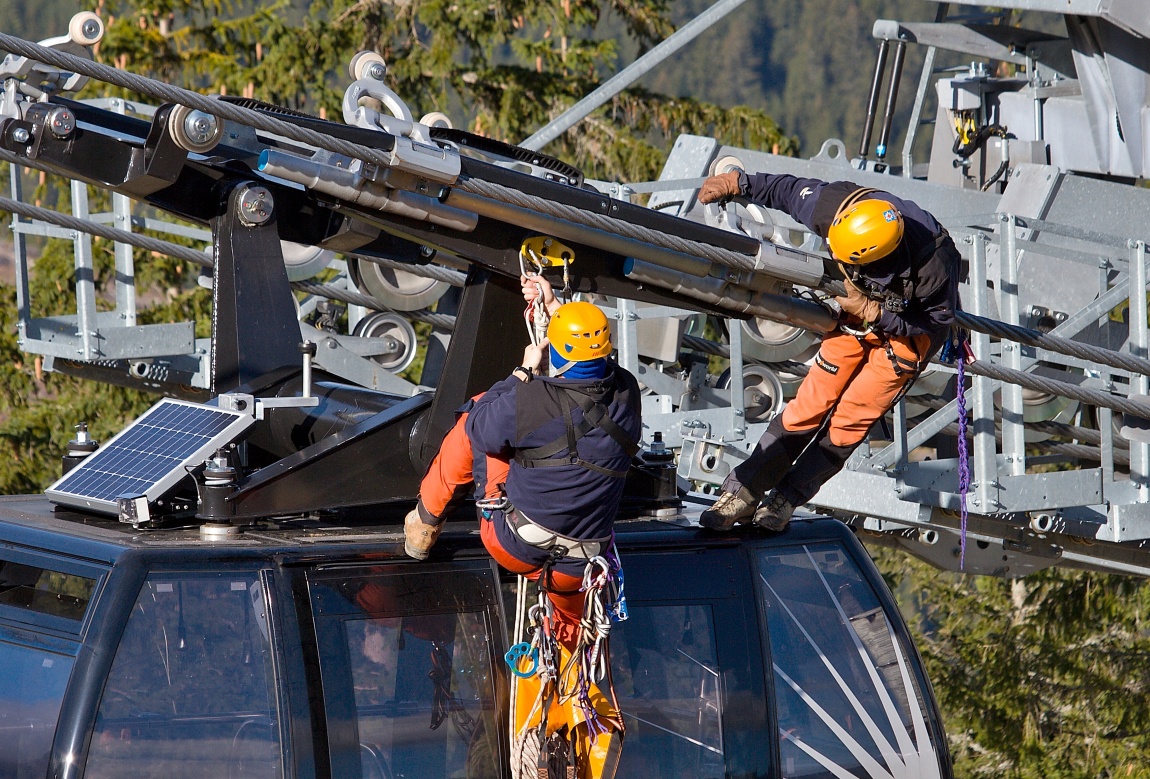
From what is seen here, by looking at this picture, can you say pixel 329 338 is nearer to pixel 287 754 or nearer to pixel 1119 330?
pixel 1119 330

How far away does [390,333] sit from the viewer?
33.8 feet

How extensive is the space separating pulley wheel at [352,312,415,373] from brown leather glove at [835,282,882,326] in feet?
15.8

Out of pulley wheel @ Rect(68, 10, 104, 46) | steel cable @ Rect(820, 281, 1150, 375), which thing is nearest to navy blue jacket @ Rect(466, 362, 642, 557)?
pulley wheel @ Rect(68, 10, 104, 46)

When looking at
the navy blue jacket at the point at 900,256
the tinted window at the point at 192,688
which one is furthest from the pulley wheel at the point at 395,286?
the tinted window at the point at 192,688

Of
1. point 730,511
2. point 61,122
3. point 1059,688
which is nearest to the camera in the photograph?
point 61,122

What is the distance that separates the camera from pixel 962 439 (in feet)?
21.3

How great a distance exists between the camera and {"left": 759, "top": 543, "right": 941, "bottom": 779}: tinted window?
17.7 feet

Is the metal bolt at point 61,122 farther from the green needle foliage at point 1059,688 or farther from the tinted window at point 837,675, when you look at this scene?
the green needle foliage at point 1059,688

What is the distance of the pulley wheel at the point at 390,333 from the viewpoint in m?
10.3

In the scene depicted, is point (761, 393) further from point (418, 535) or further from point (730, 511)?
point (418, 535)

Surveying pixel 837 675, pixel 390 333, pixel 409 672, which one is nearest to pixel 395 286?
pixel 390 333

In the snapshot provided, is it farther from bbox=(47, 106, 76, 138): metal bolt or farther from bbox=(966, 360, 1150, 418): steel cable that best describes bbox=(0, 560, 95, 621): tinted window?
bbox=(966, 360, 1150, 418): steel cable

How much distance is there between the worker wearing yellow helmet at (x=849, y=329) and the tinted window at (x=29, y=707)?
2.23m

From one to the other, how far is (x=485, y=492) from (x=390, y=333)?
5381mm
